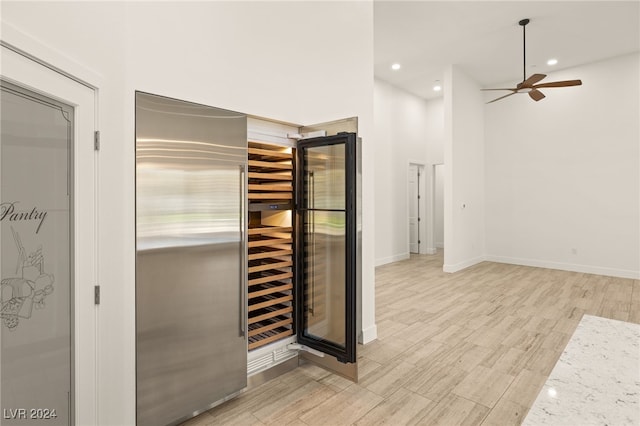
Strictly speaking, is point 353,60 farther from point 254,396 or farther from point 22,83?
point 254,396

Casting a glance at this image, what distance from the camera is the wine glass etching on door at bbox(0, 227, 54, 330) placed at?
1.28 metres

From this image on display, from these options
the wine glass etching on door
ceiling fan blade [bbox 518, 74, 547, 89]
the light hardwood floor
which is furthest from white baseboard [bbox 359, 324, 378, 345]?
ceiling fan blade [bbox 518, 74, 547, 89]

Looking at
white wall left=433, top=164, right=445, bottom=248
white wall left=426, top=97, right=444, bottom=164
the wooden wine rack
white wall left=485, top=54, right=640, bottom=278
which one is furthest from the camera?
white wall left=433, top=164, right=445, bottom=248

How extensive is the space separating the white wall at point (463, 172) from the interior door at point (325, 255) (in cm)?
439

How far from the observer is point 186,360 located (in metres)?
2.08

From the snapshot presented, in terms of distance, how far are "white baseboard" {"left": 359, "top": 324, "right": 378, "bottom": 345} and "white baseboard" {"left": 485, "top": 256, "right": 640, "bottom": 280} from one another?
5301mm

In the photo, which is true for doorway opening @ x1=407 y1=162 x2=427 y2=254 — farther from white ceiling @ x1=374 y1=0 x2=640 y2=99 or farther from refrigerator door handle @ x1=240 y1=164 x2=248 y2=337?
refrigerator door handle @ x1=240 y1=164 x2=248 y2=337

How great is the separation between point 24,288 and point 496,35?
653cm

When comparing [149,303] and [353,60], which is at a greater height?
[353,60]

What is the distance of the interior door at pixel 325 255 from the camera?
252 cm

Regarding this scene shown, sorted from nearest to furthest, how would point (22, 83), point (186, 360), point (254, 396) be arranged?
point (22, 83)
point (186, 360)
point (254, 396)

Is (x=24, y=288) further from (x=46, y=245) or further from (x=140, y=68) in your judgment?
(x=140, y=68)

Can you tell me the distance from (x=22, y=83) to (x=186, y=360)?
1.65 meters

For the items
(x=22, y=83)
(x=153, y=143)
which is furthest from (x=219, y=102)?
(x=22, y=83)
